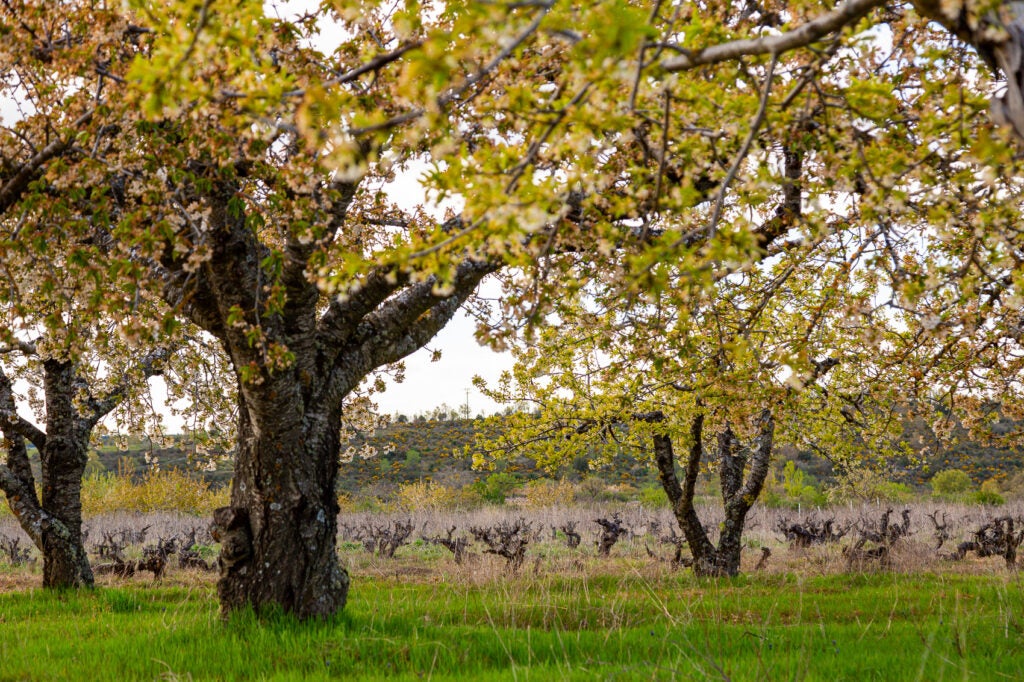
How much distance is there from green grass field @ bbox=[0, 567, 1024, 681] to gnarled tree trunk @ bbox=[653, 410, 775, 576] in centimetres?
223

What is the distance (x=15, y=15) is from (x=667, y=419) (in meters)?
8.32

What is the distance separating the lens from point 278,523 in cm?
596

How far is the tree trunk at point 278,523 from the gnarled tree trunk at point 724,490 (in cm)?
606

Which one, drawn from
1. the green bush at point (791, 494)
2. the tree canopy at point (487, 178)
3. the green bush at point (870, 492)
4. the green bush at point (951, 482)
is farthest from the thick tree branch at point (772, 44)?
the green bush at point (951, 482)

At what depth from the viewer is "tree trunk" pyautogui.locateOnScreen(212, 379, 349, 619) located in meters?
5.95

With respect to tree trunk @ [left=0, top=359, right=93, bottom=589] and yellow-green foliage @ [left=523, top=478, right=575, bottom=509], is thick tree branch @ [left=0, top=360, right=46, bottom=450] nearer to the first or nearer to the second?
tree trunk @ [left=0, top=359, right=93, bottom=589]

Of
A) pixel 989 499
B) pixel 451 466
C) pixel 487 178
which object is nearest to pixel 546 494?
pixel 451 466

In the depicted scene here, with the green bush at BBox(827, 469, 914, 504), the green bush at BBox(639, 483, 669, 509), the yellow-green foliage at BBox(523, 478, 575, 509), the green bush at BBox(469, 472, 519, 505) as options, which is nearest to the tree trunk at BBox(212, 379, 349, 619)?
the yellow-green foliage at BBox(523, 478, 575, 509)

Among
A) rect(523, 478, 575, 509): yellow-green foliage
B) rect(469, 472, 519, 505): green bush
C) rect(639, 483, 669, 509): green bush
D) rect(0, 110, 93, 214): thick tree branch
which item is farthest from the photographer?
rect(469, 472, 519, 505): green bush

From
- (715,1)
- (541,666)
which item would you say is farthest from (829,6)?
(541,666)

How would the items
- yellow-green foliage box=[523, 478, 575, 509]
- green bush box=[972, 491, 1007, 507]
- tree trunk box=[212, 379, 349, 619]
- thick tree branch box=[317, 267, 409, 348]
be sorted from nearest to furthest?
1. tree trunk box=[212, 379, 349, 619]
2. thick tree branch box=[317, 267, 409, 348]
3. green bush box=[972, 491, 1007, 507]
4. yellow-green foliage box=[523, 478, 575, 509]

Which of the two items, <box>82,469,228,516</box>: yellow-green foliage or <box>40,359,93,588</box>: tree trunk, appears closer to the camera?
<box>40,359,93,588</box>: tree trunk

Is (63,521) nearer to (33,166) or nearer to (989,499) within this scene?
(33,166)

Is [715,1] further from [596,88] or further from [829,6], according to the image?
[596,88]
